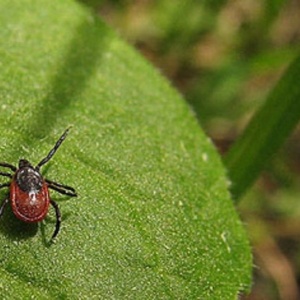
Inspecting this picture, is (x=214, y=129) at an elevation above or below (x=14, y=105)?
below

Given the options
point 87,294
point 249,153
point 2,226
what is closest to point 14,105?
point 2,226

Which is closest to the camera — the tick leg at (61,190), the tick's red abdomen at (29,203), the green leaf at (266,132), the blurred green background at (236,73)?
the tick's red abdomen at (29,203)

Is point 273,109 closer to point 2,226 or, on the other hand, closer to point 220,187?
point 220,187

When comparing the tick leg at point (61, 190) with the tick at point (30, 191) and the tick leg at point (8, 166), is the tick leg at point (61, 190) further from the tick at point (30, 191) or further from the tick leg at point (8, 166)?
the tick leg at point (8, 166)

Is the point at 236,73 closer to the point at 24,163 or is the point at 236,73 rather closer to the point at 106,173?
the point at 106,173


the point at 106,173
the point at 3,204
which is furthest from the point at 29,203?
the point at 106,173

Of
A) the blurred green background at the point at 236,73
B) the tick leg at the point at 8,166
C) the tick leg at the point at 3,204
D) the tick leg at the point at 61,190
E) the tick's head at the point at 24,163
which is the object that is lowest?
the blurred green background at the point at 236,73

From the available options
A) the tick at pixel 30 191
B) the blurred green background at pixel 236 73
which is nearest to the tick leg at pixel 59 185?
the tick at pixel 30 191
